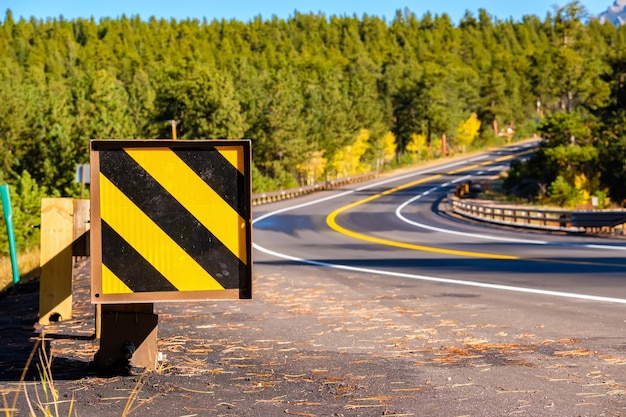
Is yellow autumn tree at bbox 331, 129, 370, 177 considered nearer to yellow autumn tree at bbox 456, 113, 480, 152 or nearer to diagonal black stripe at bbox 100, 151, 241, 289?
yellow autumn tree at bbox 456, 113, 480, 152

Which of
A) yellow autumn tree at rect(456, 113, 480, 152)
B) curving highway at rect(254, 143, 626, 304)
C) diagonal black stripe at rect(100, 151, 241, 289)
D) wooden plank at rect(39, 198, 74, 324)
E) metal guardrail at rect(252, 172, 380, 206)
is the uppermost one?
yellow autumn tree at rect(456, 113, 480, 152)

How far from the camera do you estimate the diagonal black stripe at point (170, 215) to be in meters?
5.18

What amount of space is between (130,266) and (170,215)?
399 millimetres

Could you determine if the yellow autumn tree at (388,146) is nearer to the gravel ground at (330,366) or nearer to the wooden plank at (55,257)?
the gravel ground at (330,366)

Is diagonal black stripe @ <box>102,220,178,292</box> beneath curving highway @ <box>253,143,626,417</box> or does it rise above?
above

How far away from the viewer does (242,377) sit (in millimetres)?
5379

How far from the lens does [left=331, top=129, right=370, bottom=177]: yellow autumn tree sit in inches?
4675

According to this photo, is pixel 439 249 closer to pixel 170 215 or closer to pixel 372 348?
pixel 372 348

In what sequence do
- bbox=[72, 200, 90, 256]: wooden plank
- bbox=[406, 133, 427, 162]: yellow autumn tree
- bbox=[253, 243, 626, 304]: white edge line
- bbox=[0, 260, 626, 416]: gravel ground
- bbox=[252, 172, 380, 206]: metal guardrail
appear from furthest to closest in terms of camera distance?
bbox=[406, 133, 427, 162]: yellow autumn tree
bbox=[252, 172, 380, 206]: metal guardrail
bbox=[253, 243, 626, 304]: white edge line
bbox=[72, 200, 90, 256]: wooden plank
bbox=[0, 260, 626, 416]: gravel ground

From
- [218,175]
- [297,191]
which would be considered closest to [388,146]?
[297,191]

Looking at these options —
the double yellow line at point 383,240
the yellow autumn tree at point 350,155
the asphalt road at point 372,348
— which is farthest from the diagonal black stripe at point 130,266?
the yellow autumn tree at point 350,155

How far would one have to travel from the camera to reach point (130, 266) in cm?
512

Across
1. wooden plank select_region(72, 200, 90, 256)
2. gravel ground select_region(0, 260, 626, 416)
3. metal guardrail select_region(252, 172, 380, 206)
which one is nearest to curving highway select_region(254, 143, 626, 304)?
gravel ground select_region(0, 260, 626, 416)

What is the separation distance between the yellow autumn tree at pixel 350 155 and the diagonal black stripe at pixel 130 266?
113m
